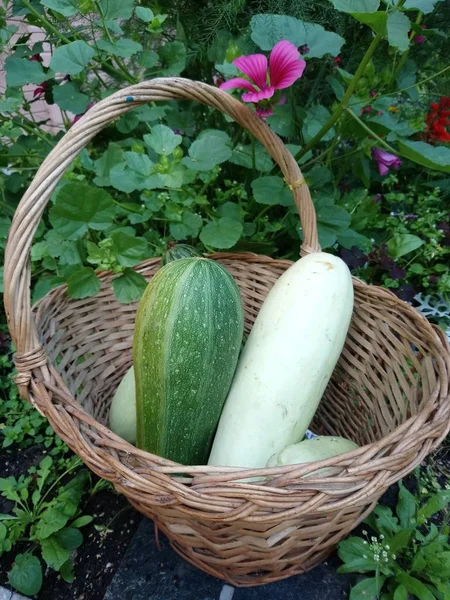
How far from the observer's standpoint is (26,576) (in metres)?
0.92

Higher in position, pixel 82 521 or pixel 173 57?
pixel 173 57

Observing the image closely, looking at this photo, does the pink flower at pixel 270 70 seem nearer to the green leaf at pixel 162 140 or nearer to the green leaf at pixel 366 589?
the green leaf at pixel 162 140

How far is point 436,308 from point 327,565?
0.78 metres

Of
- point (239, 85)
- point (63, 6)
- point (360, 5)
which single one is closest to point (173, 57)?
point (63, 6)

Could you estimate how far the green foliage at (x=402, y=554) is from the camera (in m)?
0.83

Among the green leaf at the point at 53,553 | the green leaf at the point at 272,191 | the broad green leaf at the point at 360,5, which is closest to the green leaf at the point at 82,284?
the green leaf at the point at 272,191

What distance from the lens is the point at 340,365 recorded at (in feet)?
3.47

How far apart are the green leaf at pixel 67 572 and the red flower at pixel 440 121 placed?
1.39 metres

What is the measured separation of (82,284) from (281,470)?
0.55 metres

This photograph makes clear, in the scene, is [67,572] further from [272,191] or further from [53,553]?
[272,191]

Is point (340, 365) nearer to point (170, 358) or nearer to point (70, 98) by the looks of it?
point (170, 358)

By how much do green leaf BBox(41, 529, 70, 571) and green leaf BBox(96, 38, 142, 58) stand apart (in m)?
1.05

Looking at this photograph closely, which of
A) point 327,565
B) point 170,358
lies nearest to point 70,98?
point 170,358

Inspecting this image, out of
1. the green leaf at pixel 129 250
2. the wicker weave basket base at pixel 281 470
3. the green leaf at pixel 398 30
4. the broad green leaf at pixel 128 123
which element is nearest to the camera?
the wicker weave basket base at pixel 281 470
